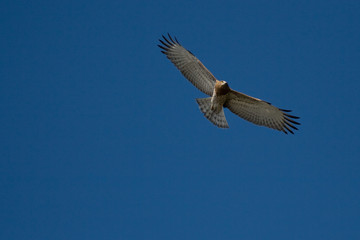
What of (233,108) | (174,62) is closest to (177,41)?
(174,62)

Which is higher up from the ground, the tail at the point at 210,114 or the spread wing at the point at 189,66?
the spread wing at the point at 189,66

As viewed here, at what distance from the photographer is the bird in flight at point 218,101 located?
12336mm

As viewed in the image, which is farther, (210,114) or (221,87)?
(210,114)

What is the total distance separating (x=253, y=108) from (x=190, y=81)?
175cm

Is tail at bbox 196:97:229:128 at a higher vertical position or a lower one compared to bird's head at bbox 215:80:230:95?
lower

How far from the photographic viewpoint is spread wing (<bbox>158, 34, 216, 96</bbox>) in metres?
12.6

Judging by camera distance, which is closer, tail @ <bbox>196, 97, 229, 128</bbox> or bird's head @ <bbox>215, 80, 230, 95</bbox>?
bird's head @ <bbox>215, 80, 230, 95</bbox>

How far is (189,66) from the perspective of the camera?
12766 mm

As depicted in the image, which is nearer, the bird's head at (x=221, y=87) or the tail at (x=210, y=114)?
the bird's head at (x=221, y=87)

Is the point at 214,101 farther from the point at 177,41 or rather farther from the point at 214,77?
the point at 177,41

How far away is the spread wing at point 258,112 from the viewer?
40.3ft

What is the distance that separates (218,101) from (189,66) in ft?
3.96

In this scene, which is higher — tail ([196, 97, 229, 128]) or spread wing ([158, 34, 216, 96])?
spread wing ([158, 34, 216, 96])

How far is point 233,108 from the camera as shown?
41.8 feet
